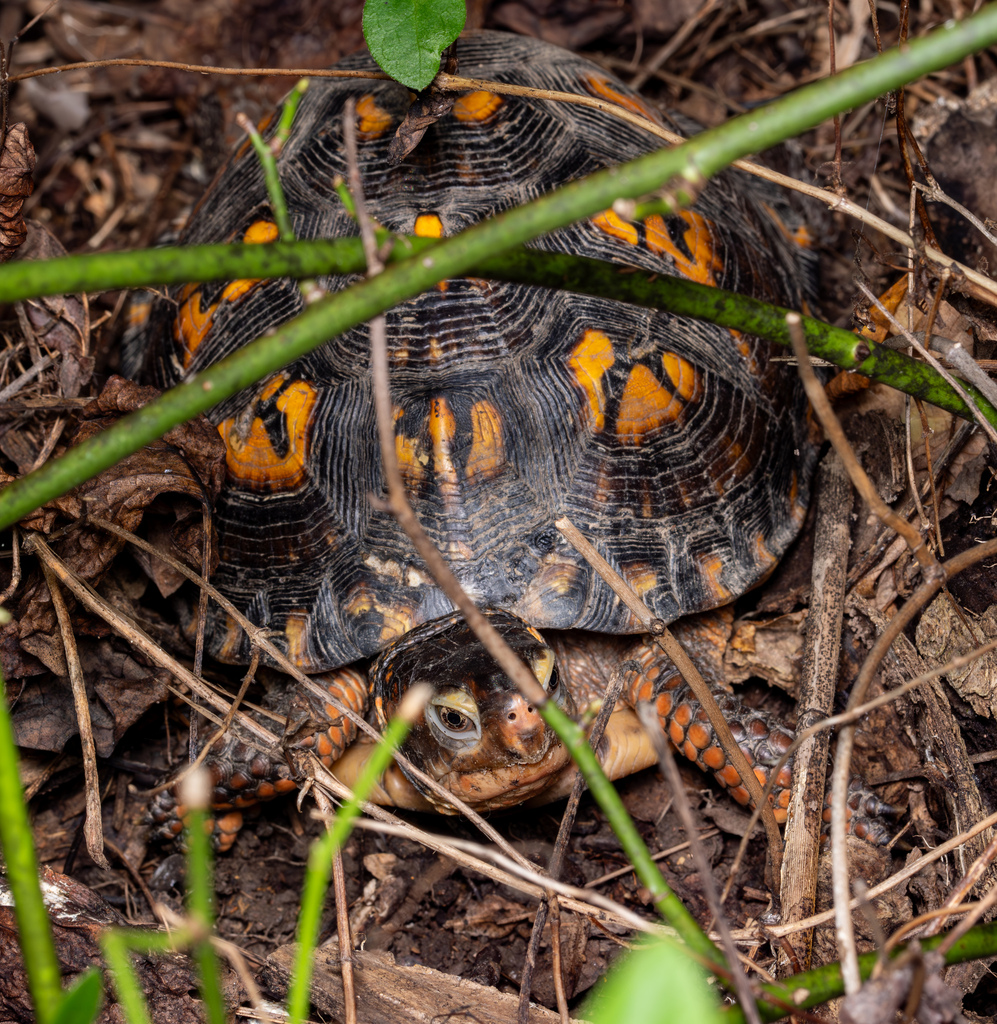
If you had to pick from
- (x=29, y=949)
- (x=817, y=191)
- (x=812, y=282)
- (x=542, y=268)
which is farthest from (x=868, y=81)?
(x=812, y=282)

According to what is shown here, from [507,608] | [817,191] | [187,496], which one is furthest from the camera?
[187,496]

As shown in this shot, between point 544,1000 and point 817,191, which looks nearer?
point 817,191

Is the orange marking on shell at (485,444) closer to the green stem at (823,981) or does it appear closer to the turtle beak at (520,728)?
the turtle beak at (520,728)

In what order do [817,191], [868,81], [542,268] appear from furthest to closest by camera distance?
[817,191]
[542,268]
[868,81]

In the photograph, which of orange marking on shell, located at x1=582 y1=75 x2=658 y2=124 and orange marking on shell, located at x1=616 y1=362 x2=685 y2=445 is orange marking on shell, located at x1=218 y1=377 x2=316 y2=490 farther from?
orange marking on shell, located at x1=582 y1=75 x2=658 y2=124

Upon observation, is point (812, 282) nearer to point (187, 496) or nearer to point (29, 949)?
point (187, 496)

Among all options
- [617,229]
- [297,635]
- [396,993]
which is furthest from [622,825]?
[617,229]

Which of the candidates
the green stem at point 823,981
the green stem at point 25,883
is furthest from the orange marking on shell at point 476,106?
the green stem at point 823,981
